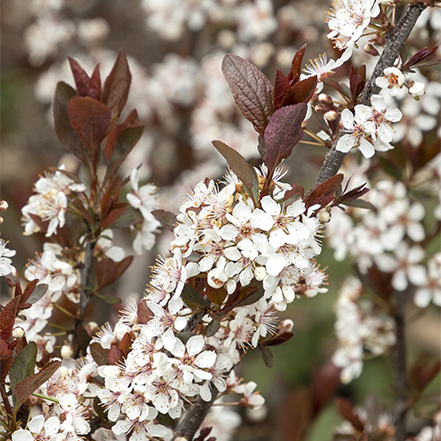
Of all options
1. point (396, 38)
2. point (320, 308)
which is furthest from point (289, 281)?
point (320, 308)

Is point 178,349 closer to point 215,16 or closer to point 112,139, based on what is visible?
point 112,139

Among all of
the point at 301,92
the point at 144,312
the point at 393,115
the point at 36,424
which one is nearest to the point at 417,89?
the point at 393,115

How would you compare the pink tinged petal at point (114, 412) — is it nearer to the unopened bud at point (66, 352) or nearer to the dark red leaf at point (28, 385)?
the dark red leaf at point (28, 385)

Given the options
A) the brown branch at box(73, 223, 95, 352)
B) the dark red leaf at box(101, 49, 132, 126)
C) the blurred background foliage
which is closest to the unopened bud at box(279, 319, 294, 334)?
the brown branch at box(73, 223, 95, 352)

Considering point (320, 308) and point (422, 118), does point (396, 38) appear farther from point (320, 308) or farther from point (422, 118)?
point (320, 308)

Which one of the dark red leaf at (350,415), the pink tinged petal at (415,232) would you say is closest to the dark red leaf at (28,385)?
the dark red leaf at (350,415)

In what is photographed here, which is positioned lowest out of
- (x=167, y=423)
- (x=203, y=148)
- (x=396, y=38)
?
(x=203, y=148)
